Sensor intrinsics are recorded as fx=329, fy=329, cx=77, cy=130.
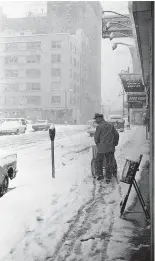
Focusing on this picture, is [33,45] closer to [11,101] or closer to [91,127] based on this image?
[11,101]

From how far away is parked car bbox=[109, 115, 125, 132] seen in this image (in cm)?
372

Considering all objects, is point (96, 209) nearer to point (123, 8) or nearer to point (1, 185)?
point (1, 185)

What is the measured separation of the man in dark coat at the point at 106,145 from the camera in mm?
3869

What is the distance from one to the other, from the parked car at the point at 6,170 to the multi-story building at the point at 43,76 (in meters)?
0.52

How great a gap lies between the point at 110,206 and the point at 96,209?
169mm

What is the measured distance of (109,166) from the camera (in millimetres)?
3910

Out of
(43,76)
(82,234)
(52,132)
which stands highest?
(43,76)

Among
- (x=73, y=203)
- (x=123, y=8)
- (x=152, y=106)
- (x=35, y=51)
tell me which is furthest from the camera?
(x=35, y=51)

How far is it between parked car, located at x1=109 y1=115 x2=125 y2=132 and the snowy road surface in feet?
0.46

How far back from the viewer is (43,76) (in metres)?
3.87

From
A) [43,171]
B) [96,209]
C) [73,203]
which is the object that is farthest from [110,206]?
[43,171]

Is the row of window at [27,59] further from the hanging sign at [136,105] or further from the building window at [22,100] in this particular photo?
the hanging sign at [136,105]

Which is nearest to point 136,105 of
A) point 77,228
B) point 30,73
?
point 30,73

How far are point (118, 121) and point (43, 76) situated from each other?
1.02 metres
